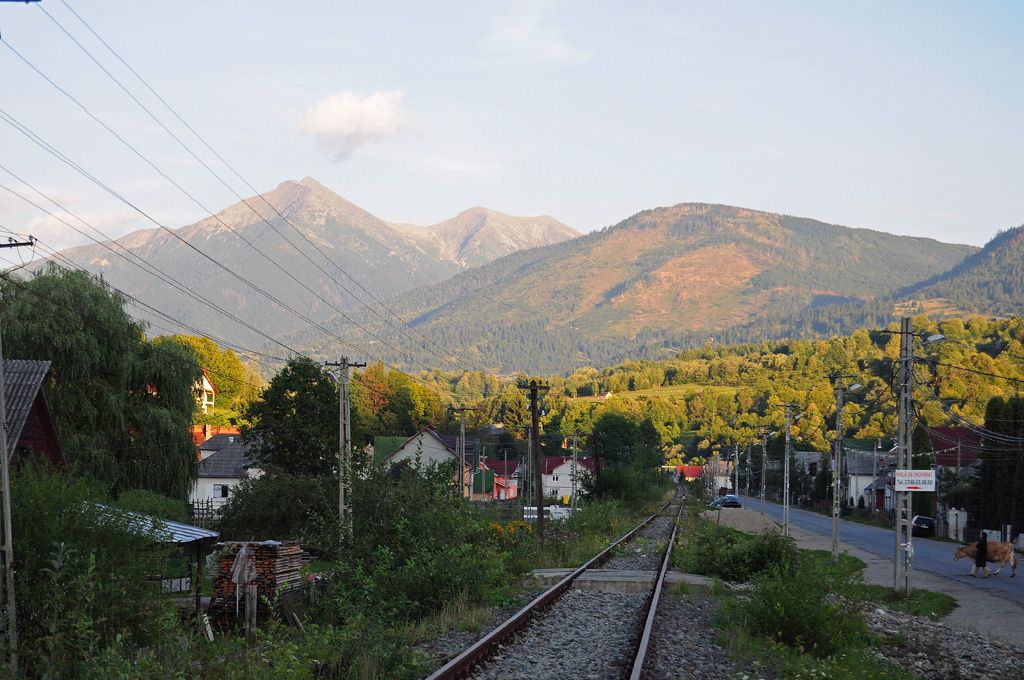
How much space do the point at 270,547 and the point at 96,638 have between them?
8.77m

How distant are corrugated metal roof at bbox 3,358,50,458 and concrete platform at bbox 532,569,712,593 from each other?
45.7 feet

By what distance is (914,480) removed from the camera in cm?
2698

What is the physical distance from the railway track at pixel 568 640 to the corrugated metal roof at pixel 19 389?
15403 mm

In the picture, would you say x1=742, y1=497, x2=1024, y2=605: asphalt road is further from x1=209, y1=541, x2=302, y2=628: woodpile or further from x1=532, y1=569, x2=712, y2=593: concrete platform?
x1=209, y1=541, x2=302, y2=628: woodpile

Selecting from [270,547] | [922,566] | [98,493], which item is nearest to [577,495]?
[922,566]

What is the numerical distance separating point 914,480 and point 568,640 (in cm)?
1509

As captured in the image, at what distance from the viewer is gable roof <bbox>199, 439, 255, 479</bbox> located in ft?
261

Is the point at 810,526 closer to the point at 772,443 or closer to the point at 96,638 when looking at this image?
the point at 96,638

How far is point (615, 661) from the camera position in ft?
44.1

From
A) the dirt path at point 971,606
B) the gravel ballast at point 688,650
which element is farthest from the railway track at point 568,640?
the dirt path at point 971,606

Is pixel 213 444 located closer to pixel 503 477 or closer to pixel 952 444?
pixel 503 477

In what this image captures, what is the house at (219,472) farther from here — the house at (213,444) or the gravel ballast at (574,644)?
the gravel ballast at (574,644)

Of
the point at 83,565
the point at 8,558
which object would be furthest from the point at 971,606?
the point at 8,558

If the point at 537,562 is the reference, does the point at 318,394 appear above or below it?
above
